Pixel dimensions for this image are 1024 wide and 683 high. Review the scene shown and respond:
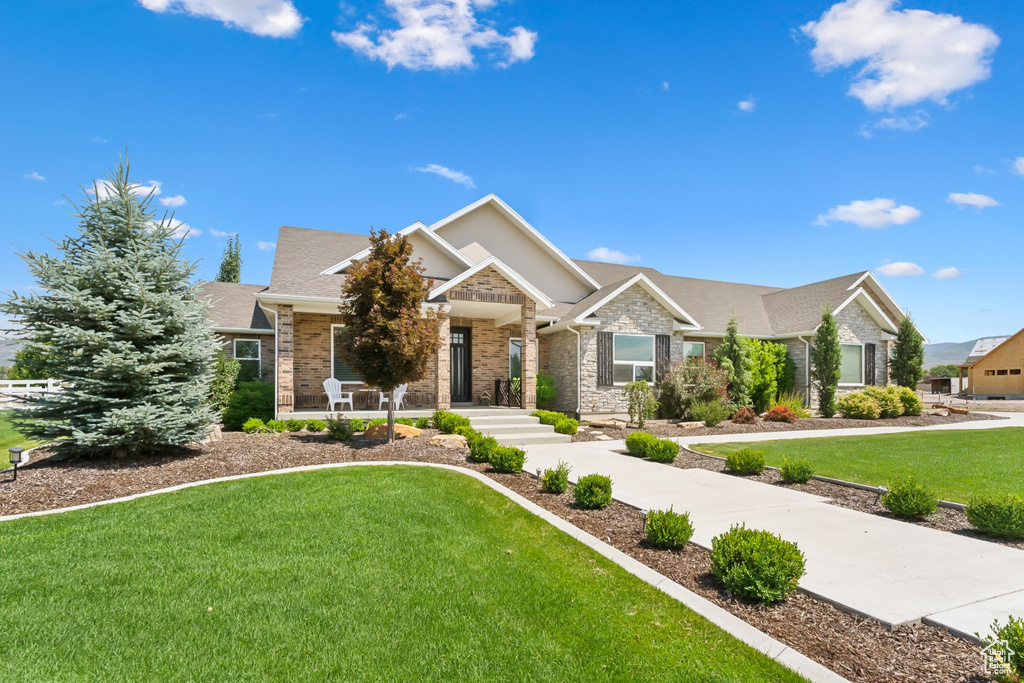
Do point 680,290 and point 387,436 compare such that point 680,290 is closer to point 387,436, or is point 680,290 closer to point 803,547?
point 387,436

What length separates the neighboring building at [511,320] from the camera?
48.1 ft

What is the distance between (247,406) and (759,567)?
13.6 meters

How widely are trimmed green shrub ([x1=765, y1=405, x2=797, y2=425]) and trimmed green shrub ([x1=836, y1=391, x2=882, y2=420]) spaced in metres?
2.94

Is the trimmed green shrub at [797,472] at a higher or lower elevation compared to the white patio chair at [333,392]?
lower

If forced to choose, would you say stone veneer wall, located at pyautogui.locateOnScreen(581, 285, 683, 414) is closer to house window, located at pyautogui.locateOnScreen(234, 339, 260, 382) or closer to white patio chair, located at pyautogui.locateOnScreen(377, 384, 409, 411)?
white patio chair, located at pyautogui.locateOnScreen(377, 384, 409, 411)

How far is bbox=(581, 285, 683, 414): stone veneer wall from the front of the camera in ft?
55.8

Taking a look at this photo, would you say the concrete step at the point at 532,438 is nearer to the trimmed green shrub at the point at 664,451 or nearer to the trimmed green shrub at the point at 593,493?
the trimmed green shrub at the point at 664,451

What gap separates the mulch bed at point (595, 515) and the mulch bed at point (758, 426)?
5561 mm

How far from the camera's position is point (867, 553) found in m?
4.83

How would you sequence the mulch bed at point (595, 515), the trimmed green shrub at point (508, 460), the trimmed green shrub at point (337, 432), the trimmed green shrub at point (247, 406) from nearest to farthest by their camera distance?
the mulch bed at point (595, 515), the trimmed green shrub at point (508, 460), the trimmed green shrub at point (337, 432), the trimmed green shrub at point (247, 406)

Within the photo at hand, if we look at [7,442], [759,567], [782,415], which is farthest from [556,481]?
[7,442]

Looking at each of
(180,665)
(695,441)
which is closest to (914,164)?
(695,441)

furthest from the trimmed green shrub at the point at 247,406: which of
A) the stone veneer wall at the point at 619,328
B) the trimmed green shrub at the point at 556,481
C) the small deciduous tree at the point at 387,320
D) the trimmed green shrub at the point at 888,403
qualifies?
the trimmed green shrub at the point at 888,403
